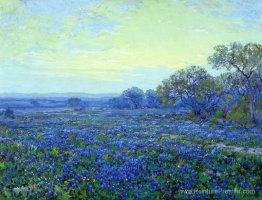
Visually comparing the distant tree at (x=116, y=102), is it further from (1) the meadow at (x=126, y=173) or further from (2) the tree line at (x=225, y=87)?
(1) the meadow at (x=126, y=173)

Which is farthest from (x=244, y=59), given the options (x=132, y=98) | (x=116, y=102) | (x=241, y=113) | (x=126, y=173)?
(x=116, y=102)

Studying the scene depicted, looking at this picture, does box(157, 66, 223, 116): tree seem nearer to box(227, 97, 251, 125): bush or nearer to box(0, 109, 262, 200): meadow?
box(227, 97, 251, 125): bush

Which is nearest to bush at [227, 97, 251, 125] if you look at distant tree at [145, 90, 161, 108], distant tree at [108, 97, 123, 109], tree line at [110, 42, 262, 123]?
tree line at [110, 42, 262, 123]

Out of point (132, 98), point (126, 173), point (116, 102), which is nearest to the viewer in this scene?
point (126, 173)

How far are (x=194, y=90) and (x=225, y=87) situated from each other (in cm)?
434

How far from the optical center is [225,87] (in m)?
44.4

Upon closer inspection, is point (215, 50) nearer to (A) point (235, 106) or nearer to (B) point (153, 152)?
(A) point (235, 106)

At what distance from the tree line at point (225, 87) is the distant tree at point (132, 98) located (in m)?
46.6

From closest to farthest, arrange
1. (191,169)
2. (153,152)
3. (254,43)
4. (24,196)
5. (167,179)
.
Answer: (24,196) → (167,179) → (191,169) → (153,152) → (254,43)

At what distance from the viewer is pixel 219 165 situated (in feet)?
39.3

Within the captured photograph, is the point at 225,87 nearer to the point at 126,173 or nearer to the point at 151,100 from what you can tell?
the point at 126,173

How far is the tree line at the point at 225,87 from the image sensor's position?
3650 centimetres

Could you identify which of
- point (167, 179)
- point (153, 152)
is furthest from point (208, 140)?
point (167, 179)

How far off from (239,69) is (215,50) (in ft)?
11.4
